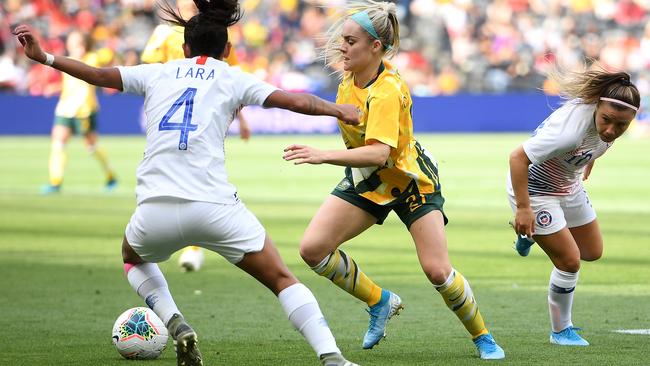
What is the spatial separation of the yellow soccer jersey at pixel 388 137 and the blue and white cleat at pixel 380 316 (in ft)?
2.37

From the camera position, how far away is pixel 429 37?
127 ft

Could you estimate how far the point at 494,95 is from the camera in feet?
113

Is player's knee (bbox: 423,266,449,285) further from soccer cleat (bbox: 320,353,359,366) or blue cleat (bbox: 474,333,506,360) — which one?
soccer cleat (bbox: 320,353,359,366)

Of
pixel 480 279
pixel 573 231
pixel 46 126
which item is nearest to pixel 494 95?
pixel 46 126

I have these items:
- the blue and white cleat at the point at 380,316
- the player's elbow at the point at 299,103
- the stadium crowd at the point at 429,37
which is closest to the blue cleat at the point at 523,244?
the blue and white cleat at the point at 380,316

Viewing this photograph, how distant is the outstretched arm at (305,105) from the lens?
225 inches

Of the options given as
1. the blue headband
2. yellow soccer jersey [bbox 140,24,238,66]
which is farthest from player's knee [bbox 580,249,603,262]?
yellow soccer jersey [bbox 140,24,238,66]

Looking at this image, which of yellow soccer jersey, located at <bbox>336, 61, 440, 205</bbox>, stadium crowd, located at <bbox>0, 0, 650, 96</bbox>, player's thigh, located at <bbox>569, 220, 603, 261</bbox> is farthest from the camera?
stadium crowd, located at <bbox>0, 0, 650, 96</bbox>

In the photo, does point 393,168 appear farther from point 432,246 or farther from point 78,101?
point 78,101

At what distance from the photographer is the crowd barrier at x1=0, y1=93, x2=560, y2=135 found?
111 feet

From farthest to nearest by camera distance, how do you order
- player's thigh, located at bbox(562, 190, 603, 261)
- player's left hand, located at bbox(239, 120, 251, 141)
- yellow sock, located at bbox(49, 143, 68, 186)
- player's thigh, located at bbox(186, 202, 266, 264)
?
yellow sock, located at bbox(49, 143, 68, 186), player's left hand, located at bbox(239, 120, 251, 141), player's thigh, located at bbox(562, 190, 603, 261), player's thigh, located at bbox(186, 202, 266, 264)

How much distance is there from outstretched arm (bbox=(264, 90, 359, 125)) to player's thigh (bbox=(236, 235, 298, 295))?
66cm

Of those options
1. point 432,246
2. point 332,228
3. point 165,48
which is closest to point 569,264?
point 432,246

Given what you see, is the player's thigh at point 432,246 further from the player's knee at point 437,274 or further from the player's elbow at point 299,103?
the player's elbow at point 299,103
